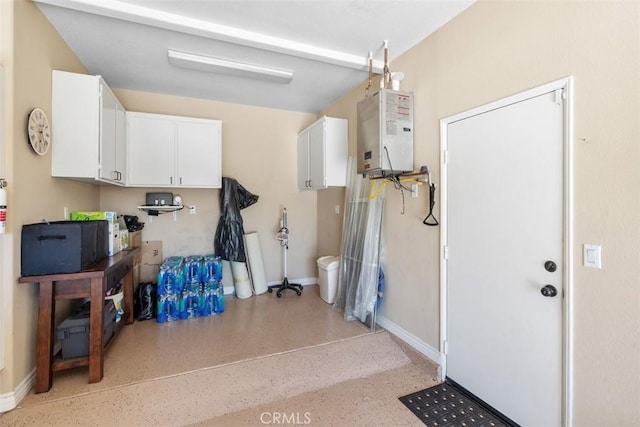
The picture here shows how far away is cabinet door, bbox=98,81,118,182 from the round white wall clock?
Result: 1.10ft

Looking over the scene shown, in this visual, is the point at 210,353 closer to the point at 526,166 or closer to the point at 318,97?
the point at 526,166

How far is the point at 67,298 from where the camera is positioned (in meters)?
1.99

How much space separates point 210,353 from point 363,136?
2280 mm

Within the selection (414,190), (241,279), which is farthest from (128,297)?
(414,190)

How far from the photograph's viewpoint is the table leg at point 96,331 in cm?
202

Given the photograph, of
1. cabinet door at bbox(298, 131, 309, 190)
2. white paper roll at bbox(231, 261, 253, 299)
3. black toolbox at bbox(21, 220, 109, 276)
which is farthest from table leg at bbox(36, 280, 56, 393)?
cabinet door at bbox(298, 131, 309, 190)

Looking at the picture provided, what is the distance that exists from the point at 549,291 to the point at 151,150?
3861 millimetres

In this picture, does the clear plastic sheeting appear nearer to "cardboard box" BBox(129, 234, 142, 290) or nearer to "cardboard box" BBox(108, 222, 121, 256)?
"cardboard box" BBox(108, 222, 121, 256)

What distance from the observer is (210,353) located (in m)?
2.39

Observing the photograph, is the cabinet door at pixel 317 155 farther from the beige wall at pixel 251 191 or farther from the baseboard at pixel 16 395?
the baseboard at pixel 16 395

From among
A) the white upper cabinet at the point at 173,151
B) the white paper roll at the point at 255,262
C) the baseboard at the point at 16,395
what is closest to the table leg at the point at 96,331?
the baseboard at the point at 16,395

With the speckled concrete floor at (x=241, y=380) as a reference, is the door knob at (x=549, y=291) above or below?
above

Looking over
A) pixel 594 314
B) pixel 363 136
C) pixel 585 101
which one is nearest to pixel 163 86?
pixel 363 136

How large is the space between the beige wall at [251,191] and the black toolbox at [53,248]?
1702 millimetres
